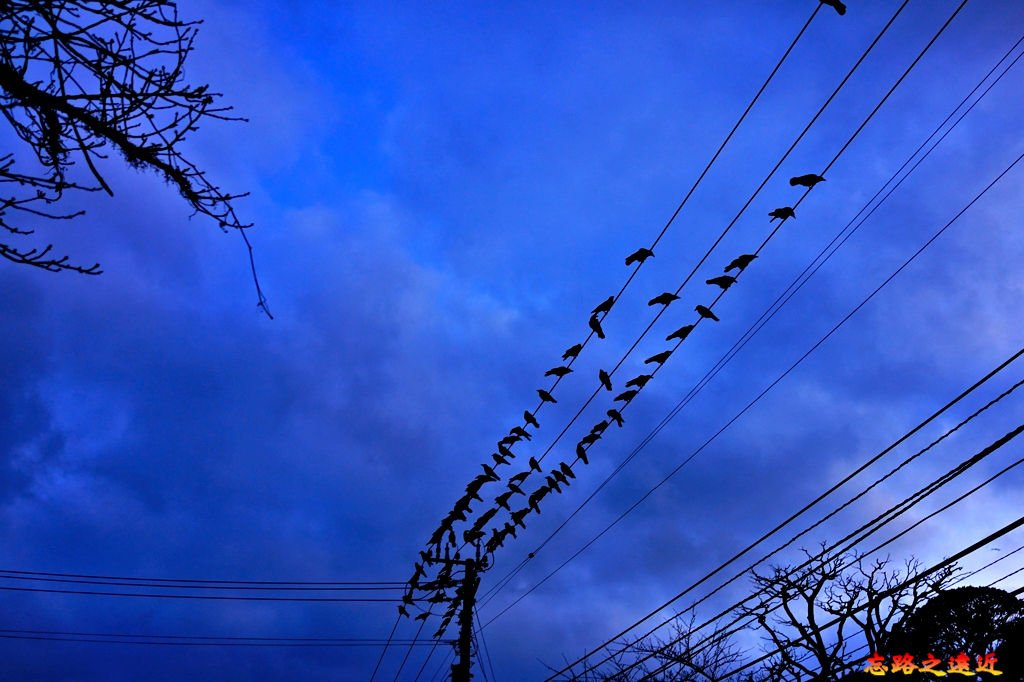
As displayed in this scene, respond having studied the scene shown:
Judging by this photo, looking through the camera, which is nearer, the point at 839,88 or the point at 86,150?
the point at 86,150

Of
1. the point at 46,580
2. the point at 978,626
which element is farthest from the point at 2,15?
the point at 46,580

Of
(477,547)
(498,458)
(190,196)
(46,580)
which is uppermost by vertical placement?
(46,580)

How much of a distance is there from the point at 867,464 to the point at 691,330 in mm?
2483

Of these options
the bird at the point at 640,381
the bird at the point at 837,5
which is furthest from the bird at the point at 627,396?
the bird at the point at 837,5

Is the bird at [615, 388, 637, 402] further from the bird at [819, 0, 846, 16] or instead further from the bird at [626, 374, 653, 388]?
the bird at [819, 0, 846, 16]

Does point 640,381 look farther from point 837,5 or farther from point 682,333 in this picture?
point 837,5

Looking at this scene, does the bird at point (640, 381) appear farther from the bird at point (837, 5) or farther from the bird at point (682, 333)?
the bird at point (837, 5)

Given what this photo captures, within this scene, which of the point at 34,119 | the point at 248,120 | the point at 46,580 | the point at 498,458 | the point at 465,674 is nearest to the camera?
the point at 34,119

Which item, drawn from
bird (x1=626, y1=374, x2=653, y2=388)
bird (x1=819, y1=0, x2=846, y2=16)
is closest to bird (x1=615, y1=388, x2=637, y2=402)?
bird (x1=626, y1=374, x2=653, y2=388)

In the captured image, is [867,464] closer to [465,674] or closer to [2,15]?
[2,15]

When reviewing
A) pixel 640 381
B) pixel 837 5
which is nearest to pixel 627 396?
pixel 640 381

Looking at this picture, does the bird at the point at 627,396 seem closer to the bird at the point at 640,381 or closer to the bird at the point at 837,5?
the bird at the point at 640,381

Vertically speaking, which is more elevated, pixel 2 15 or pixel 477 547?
pixel 477 547

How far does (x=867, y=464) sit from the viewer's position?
7719 mm
